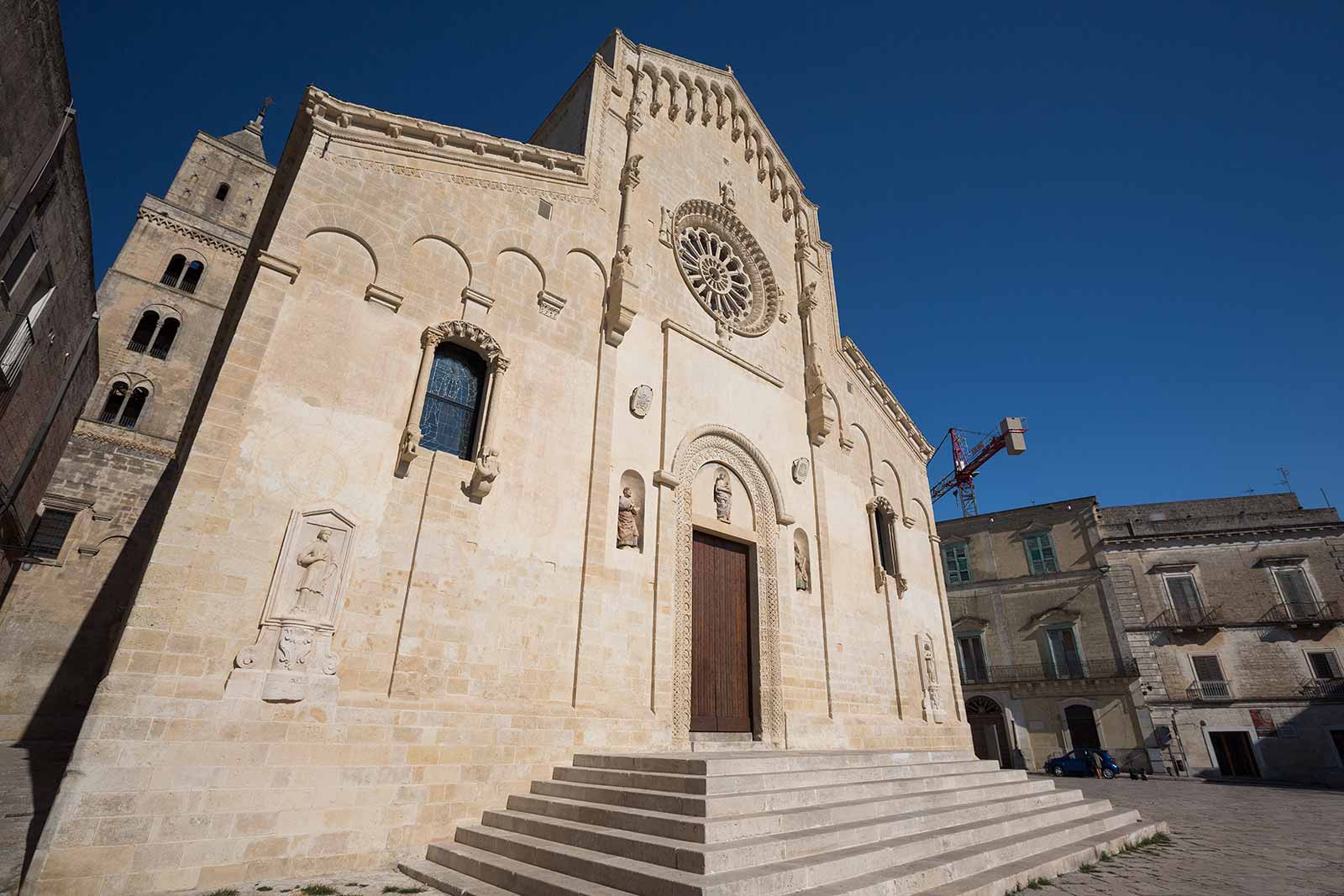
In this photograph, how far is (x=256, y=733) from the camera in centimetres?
649

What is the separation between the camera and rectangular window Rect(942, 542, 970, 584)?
105 ft

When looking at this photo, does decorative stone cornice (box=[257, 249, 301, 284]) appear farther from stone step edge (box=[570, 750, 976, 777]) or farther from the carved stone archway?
stone step edge (box=[570, 750, 976, 777])

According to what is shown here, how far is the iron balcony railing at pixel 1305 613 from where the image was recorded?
83.3ft

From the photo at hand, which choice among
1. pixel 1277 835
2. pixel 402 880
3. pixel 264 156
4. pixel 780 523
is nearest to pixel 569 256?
pixel 780 523

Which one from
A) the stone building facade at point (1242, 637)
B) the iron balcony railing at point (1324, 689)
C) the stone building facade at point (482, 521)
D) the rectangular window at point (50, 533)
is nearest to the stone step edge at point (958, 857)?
the stone building facade at point (482, 521)

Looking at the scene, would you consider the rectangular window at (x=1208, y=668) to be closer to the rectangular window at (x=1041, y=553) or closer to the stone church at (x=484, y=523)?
the rectangular window at (x=1041, y=553)

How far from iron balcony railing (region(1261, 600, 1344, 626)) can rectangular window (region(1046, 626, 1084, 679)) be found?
24.4 feet

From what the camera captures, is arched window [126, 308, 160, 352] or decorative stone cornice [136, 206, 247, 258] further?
decorative stone cornice [136, 206, 247, 258]

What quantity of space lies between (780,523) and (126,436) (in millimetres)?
21765

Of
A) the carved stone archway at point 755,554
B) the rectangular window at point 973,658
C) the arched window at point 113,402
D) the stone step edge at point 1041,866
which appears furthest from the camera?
the rectangular window at point 973,658

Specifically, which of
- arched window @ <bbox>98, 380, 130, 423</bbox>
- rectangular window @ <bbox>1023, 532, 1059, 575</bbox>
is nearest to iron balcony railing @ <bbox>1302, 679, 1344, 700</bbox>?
rectangular window @ <bbox>1023, 532, 1059, 575</bbox>

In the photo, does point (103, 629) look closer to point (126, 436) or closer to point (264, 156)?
point (126, 436)

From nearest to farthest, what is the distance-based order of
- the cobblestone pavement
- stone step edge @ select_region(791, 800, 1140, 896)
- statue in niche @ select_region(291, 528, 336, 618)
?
1. stone step edge @ select_region(791, 800, 1140, 896)
2. the cobblestone pavement
3. statue in niche @ select_region(291, 528, 336, 618)

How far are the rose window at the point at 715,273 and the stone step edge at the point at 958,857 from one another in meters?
Answer: 10.9
